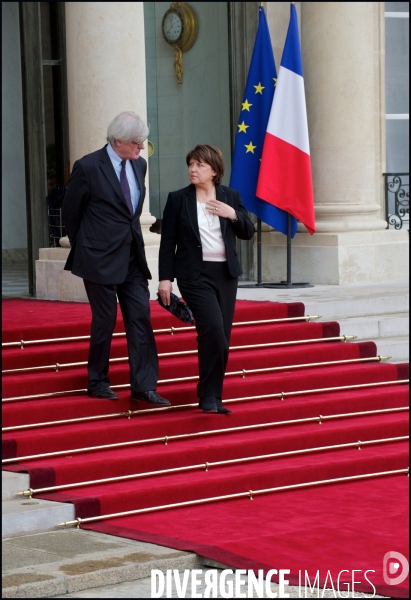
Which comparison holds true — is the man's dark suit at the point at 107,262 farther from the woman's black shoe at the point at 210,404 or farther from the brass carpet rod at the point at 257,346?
the brass carpet rod at the point at 257,346

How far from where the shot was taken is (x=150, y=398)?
7812 mm

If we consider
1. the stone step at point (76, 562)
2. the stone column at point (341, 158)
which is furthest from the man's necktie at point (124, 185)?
the stone column at point (341, 158)

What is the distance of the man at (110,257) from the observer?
773 cm

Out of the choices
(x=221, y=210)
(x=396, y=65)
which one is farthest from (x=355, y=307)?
(x=396, y=65)

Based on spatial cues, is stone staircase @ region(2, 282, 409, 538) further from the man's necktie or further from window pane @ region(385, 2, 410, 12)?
window pane @ region(385, 2, 410, 12)

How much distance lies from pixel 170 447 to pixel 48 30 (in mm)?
5812

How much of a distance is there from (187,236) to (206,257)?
179mm

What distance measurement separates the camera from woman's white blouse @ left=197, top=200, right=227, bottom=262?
25.5 ft

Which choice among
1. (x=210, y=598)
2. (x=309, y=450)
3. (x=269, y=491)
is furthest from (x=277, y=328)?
(x=210, y=598)

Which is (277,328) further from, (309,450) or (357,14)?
(357,14)

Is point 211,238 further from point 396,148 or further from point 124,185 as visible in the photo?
point 396,148

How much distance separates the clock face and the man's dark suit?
5738 millimetres

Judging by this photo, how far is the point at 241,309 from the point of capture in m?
9.76

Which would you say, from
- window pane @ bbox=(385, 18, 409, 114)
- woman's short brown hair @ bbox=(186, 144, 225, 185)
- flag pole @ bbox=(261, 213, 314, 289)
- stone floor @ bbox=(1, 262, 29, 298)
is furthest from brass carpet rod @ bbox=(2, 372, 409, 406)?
window pane @ bbox=(385, 18, 409, 114)
